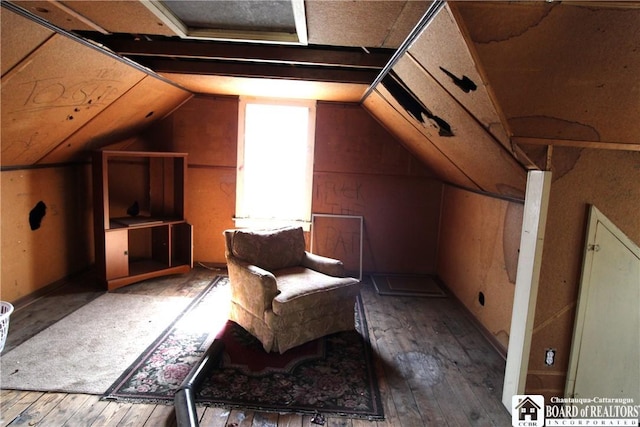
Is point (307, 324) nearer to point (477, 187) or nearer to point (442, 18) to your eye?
point (477, 187)

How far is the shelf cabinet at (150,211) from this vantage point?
12.9ft

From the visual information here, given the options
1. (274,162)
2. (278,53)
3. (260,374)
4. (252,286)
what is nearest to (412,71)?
(278,53)

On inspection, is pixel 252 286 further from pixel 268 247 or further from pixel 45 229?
pixel 45 229

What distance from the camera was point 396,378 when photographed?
2375mm

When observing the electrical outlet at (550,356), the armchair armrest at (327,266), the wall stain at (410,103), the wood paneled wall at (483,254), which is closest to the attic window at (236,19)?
the wall stain at (410,103)

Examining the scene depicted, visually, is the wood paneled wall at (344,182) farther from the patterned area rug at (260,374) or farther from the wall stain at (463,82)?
the wall stain at (463,82)

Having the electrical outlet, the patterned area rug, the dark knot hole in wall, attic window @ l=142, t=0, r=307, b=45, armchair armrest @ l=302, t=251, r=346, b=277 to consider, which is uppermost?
attic window @ l=142, t=0, r=307, b=45

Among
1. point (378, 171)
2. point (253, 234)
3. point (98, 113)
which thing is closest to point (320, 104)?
point (378, 171)

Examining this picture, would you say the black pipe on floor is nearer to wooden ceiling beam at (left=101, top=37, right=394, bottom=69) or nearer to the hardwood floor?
the hardwood floor

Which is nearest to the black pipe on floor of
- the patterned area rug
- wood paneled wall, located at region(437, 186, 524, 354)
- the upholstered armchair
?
the patterned area rug

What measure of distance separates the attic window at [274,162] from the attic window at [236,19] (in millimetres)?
2034

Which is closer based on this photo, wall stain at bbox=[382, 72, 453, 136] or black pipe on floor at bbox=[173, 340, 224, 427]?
black pipe on floor at bbox=[173, 340, 224, 427]

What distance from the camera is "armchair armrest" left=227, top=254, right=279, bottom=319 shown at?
2.56 meters

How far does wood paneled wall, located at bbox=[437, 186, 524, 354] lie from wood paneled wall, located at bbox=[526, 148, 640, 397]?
1.79ft
